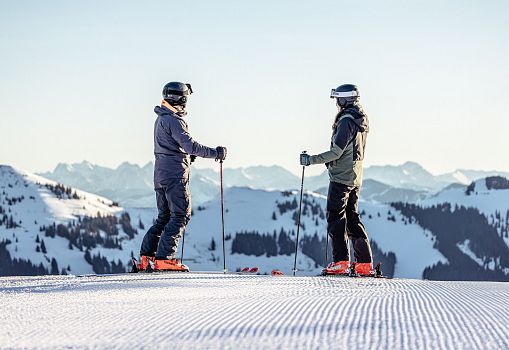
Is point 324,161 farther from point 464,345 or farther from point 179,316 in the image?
point 464,345

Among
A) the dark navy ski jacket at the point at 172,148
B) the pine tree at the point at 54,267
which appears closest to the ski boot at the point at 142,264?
the dark navy ski jacket at the point at 172,148

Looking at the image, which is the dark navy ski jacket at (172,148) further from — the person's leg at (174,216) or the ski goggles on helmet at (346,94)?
the ski goggles on helmet at (346,94)

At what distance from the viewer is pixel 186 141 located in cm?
1163

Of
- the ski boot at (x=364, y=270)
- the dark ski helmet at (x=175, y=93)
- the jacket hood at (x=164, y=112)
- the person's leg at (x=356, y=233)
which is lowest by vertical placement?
the ski boot at (x=364, y=270)

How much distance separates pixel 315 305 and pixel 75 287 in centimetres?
361

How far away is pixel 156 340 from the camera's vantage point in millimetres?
4328

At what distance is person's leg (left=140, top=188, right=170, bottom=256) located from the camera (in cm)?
1212

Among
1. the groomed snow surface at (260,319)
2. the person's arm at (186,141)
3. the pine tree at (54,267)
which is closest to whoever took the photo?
A: the groomed snow surface at (260,319)

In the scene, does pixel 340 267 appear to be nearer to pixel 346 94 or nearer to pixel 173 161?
pixel 346 94

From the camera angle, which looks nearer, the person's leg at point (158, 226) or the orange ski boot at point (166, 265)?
the orange ski boot at point (166, 265)

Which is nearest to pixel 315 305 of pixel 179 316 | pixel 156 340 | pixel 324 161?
pixel 179 316

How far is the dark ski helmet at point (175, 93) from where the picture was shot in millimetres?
11844

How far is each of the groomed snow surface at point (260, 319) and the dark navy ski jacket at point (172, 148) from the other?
4.32m

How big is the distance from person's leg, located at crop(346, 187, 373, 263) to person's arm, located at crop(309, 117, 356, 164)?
627 millimetres
